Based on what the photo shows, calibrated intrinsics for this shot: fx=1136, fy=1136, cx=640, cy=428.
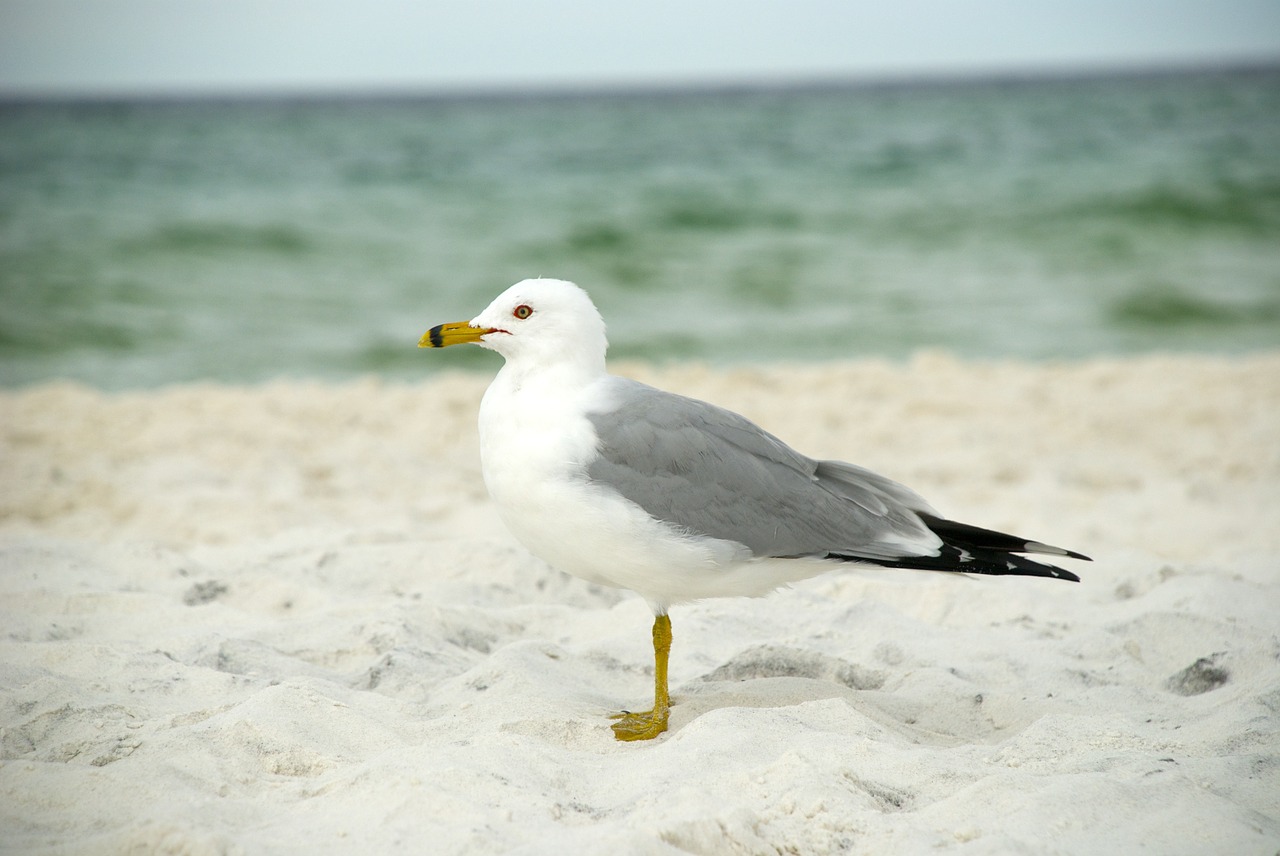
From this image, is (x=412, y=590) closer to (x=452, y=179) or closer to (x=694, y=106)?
(x=452, y=179)

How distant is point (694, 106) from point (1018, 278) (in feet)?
107

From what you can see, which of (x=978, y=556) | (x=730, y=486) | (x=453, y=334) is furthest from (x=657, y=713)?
(x=453, y=334)

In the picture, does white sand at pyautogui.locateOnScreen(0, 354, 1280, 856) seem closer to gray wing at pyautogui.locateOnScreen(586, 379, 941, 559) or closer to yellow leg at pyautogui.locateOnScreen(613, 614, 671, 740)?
yellow leg at pyautogui.locateOnScreen(613, 614, 671, 740)

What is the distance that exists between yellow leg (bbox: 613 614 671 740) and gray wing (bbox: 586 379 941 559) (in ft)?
1.08

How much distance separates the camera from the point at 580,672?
3.18 m

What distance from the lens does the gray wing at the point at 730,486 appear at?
8.98 ft


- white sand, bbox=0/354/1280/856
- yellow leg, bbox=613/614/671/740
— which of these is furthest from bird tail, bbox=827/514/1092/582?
yellow leg, bbox=613/614/671/740

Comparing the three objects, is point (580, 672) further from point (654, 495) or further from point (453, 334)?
point (453, 334)

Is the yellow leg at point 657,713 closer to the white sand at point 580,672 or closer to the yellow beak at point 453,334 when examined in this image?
the white sand at point 580,672

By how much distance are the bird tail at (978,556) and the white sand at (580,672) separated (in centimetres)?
36

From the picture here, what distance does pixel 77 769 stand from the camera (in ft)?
7.37

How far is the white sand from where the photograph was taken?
2.10m

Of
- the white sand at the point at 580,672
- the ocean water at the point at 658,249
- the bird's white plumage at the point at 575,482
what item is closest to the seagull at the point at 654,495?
the bird's white plumage at the point at 575,482

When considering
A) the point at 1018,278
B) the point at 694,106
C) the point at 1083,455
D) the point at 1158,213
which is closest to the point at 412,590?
the point at 1083,455
